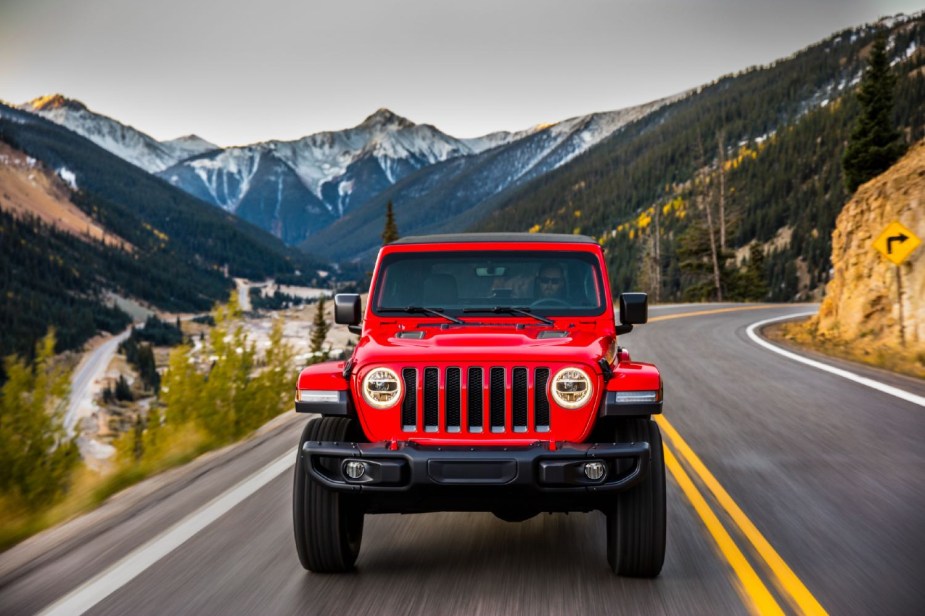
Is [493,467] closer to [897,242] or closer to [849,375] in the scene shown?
[849,375]

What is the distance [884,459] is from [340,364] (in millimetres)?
5147

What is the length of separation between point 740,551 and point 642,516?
0.99 metres

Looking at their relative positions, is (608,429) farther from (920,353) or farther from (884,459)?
(920,353)

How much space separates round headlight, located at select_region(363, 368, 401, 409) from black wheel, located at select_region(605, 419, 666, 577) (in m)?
1.17

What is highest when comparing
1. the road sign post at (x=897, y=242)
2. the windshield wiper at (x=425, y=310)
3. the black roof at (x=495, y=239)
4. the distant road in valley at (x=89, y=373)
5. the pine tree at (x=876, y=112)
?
the pine tree at (x=876, y=112)

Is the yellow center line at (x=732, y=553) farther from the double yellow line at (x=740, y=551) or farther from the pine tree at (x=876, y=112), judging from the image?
the pine tree at (x=876, y=112)

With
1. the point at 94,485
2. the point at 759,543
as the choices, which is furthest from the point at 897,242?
the point at 94,485

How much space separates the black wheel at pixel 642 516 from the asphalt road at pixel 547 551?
15cm

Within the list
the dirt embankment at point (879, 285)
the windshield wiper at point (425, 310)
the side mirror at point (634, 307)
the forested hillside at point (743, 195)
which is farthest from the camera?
the forested hillside at point (743, 195)

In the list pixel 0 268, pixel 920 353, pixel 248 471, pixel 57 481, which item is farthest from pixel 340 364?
pixel 0 268

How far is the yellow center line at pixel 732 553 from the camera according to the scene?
12.8 feet

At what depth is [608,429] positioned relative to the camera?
4227 mm

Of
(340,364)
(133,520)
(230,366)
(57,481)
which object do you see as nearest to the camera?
(340,364)

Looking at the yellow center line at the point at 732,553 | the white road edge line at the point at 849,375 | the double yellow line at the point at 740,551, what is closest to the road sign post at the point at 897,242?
the white road edge line at the point at 849,375
